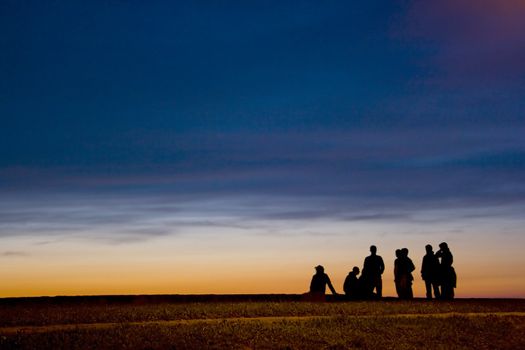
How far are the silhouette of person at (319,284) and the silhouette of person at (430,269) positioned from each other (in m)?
Answer: 3.13

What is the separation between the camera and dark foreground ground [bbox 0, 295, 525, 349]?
56.7 ft

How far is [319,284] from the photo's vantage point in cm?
2714

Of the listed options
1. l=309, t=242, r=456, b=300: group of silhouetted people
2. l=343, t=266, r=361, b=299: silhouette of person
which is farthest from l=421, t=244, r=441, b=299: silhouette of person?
l=343, t=266, r=361, b=299: silhouette of person

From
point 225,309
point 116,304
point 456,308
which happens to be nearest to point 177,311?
point 225,309

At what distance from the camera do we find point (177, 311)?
22.3 meters

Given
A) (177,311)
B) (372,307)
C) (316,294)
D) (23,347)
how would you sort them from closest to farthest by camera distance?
(23,347)
(177,311)
(372,307)
(316,294)

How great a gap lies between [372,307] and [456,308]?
100 inches

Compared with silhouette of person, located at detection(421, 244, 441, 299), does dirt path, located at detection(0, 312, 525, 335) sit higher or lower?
lower

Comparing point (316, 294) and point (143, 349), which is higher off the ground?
point (316, 294)

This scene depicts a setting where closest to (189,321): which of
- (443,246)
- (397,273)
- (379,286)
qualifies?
(379,286)

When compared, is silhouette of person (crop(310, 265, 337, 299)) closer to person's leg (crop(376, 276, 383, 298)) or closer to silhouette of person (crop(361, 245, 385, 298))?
silhouette of person (crop(361, 245, 385, 298))

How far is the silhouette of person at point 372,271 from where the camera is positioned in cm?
2744

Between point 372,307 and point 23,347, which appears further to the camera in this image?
point 372,307

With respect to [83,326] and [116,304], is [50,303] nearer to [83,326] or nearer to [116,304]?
[116,304]
